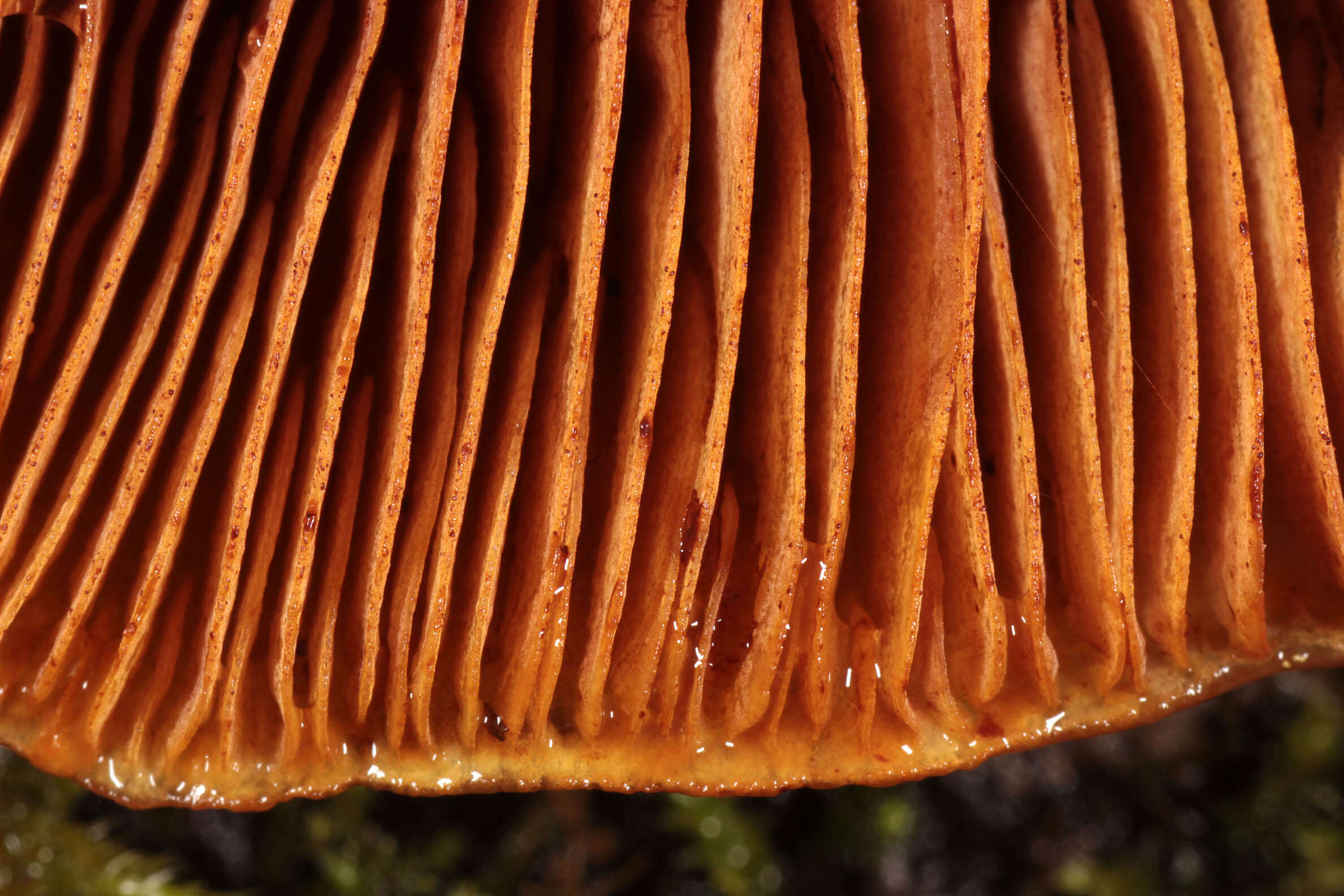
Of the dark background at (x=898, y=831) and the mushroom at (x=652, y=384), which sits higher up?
the mushroom at (x=652, y=384)

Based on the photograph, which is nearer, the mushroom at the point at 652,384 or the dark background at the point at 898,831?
the mushroom at the point at 652,384

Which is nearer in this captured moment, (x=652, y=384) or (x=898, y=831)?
(x=652, y=384)

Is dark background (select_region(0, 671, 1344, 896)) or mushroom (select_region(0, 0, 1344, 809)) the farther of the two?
dark background (select_region(0, 671, 1344, 896))

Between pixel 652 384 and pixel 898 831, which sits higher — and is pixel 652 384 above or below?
above

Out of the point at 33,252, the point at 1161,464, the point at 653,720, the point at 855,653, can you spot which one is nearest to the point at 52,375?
the point at 33,252
